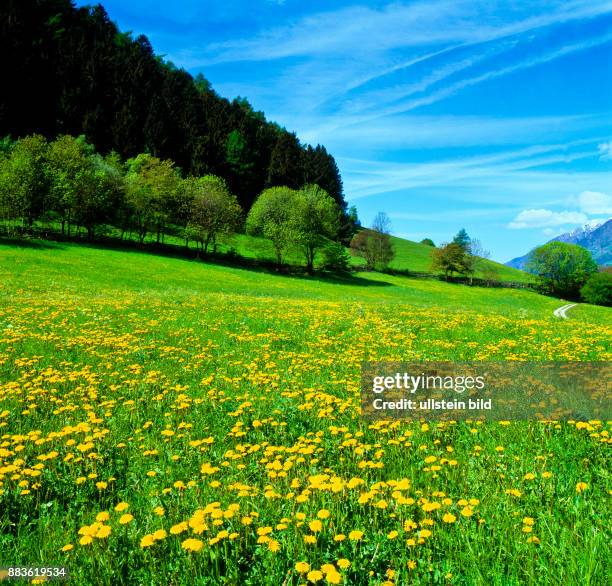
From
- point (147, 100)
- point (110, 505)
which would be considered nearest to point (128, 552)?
point (110, 505)

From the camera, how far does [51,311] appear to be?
15.8 meters

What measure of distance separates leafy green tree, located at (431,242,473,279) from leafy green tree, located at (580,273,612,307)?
23037mm

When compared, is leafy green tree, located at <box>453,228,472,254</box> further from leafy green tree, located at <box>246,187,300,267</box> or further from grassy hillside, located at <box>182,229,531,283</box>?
leafy green tree, located at <box>246,187,300,267</box>

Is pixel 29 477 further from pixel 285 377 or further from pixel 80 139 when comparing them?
pixel 80 139

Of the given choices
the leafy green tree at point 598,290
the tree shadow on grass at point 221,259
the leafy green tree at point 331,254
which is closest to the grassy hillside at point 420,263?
the leafy green tree at point 598,290

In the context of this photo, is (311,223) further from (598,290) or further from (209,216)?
(598,290)

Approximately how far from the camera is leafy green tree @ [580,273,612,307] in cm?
8719

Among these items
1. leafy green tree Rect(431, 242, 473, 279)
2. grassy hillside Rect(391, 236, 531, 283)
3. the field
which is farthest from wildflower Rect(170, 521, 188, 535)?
leafy green tree Rect(431, 242, 473, 279)

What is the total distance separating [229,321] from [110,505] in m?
11.0

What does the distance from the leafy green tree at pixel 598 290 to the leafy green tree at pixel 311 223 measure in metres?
56.5

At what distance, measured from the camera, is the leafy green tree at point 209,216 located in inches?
2576

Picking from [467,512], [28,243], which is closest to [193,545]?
[467,512]

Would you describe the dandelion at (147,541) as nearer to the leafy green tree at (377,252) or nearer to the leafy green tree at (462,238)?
the leafy green tree at (377,252)

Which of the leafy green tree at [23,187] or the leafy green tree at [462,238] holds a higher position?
the leafy green tree at [462,238]
